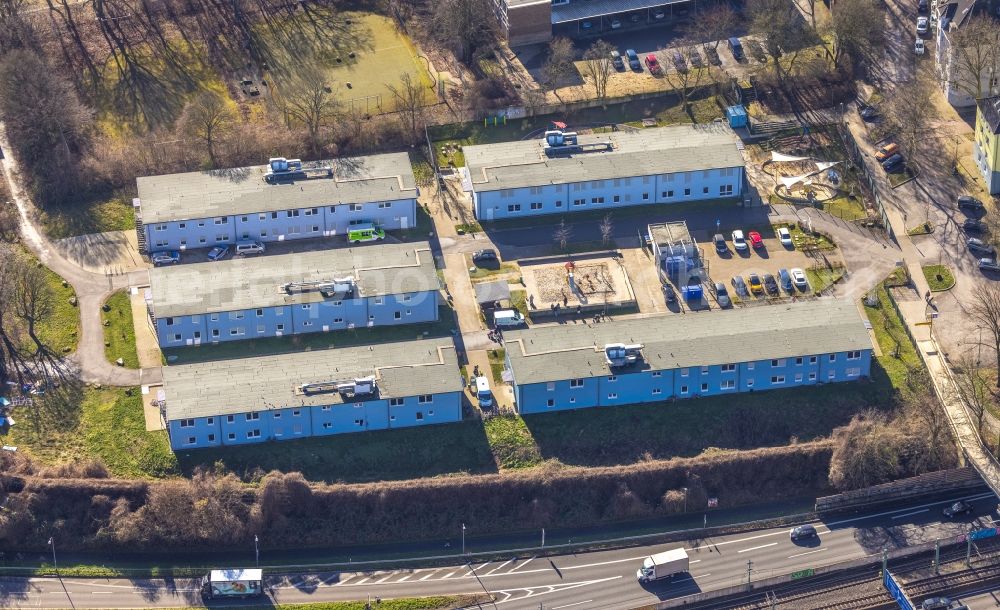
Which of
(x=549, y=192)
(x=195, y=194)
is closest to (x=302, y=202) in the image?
(x=195, y=194)

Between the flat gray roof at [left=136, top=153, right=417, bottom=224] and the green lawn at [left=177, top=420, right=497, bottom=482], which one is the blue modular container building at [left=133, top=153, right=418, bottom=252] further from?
the green lawn at [left=177, top=420, right=497, bottom=482]

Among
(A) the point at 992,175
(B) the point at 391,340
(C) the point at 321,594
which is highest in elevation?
(A) the point at 992,175

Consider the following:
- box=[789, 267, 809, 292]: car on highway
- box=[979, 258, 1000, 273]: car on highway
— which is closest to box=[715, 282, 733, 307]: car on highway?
box=[789, 267, 809, 292]: car on highway

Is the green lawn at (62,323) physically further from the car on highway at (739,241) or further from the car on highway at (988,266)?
the car on highway at (988,266)

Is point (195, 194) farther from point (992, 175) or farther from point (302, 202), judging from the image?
point (992, 175)

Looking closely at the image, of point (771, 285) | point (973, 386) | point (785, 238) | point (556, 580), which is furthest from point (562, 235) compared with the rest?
point (973, 386)

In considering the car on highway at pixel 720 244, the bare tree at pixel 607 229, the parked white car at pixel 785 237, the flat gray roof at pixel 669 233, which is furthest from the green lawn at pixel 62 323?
the parked white car at pixel 785 237
